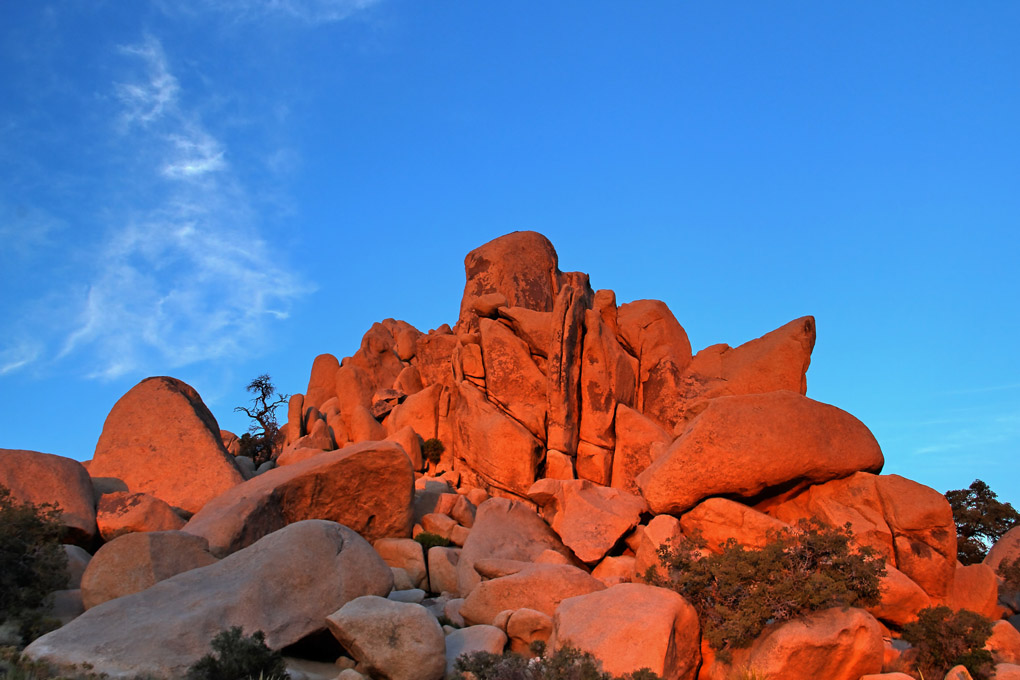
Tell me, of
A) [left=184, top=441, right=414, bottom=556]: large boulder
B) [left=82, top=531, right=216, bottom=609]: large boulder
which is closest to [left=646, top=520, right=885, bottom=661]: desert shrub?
[left=184, top=441, right=414, bottom=556]: large boulder

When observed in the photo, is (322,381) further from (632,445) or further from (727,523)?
(727,523)

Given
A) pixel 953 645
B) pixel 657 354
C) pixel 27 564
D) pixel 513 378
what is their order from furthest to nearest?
pixel 657 354, pixel 513 378, pixel 27 564, pixel 953 645

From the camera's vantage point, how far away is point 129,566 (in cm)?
1792

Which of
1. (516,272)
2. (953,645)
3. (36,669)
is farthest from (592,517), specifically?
(516,272)

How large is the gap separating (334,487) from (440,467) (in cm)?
1472

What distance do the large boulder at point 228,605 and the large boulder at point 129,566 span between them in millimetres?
2122

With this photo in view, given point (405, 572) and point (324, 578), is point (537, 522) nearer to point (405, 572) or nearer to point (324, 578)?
point (405, 572)

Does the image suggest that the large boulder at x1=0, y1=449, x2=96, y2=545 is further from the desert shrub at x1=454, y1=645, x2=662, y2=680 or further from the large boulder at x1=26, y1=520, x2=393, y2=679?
the desert shrub at x1=454, y1=645, x2=662, y2=680

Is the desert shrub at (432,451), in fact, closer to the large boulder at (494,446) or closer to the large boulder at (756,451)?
the large boulder at (494,446)

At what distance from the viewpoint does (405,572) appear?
22.8 m

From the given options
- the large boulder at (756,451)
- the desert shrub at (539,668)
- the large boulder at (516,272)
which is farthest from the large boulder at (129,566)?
the large boulder at (516,272)

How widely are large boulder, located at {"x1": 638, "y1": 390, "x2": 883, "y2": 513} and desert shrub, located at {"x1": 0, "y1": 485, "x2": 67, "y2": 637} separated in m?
15.3

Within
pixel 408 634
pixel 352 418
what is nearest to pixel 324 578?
pixel 408 634

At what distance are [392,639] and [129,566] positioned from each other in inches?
277
